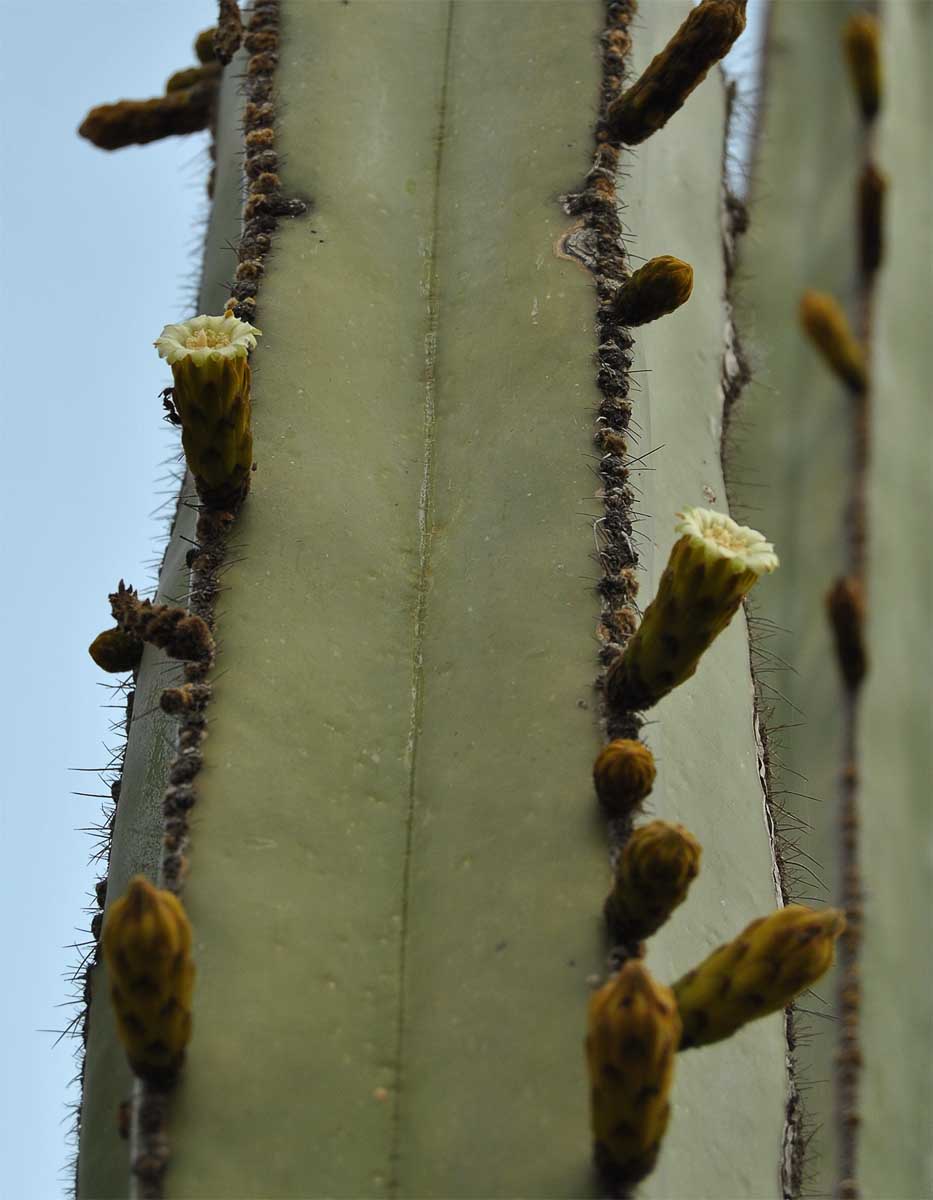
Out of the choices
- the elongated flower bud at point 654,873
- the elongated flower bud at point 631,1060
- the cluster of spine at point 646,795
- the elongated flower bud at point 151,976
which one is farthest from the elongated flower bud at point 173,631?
the elongated flower bud at point 631,1060

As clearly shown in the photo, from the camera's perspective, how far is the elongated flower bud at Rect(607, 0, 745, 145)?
239cm

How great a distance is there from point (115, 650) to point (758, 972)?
1.10m

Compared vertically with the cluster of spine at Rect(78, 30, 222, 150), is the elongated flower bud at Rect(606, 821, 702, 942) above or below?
below

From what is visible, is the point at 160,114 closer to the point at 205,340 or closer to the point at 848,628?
the point at 205,340

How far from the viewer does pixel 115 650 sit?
7.68 feet

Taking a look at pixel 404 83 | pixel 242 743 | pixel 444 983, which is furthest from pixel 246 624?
pixel 404 83

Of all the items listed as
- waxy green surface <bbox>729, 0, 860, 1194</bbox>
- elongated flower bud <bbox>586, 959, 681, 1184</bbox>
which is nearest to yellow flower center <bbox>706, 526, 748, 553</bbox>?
elongated flower bud <bbox>586, 959, 681, 1184</bbox>

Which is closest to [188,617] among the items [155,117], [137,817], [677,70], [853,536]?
[137,817]

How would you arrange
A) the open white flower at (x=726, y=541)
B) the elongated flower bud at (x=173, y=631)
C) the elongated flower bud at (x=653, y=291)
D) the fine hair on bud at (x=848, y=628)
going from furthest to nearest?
the fine hair on bud at (x=848, y=628) → the elongated flower bud at (x=653, y=291) → the elongated flower bud at (x=173, y=631) → the open white flower at (x=726, y=541)

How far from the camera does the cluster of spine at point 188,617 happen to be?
1.66 metres

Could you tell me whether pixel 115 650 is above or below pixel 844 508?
below

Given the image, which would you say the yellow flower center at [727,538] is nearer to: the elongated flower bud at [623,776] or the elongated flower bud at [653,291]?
the elongated flower bud at [623,776]

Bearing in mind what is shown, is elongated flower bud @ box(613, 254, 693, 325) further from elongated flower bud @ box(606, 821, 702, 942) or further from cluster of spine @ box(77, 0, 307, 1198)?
elongated flower bud @ box(606, 821, 702, 942)

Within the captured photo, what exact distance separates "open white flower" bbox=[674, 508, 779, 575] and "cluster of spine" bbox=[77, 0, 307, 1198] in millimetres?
631
